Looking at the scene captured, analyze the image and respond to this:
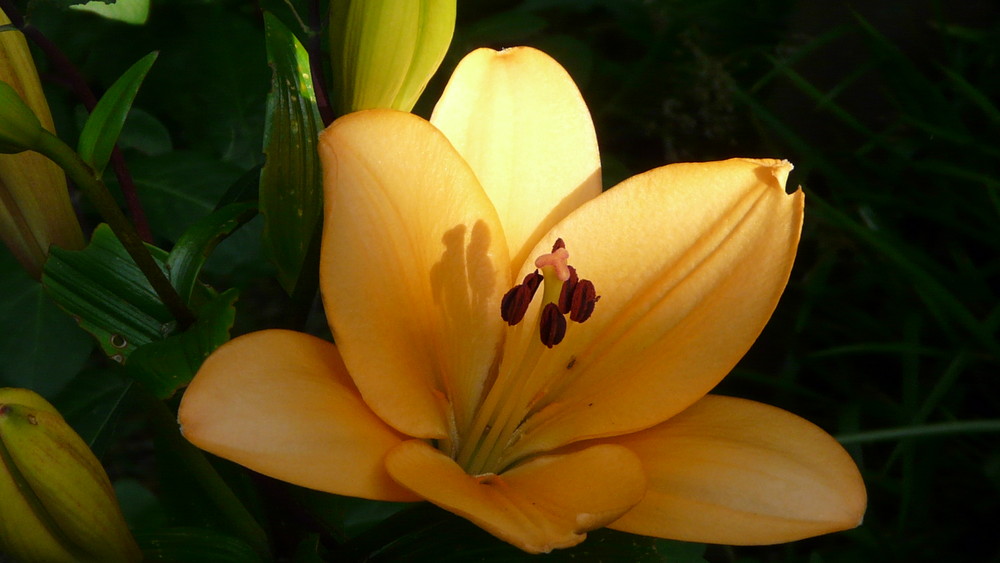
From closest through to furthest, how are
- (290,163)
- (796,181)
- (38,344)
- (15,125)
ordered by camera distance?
(15,125) → (290,163) → (38,344) → (796,181)

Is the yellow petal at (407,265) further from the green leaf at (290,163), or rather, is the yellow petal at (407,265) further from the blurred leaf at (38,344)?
the blurred leaf at (38,344)

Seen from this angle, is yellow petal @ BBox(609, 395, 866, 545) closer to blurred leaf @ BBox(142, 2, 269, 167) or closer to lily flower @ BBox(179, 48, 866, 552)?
lily flower @ BBox(179, 48, 866, 552)

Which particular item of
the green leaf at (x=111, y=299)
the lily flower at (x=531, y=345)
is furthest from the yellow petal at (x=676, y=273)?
the green leaf at (x=111, y=299)

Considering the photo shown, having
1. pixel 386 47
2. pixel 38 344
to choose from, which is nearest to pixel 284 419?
pixel 386 47

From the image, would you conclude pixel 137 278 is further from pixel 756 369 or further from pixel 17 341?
pixel 756 369

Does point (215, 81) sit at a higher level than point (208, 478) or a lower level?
higher

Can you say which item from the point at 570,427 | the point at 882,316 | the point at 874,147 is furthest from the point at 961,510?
the point at 570,427

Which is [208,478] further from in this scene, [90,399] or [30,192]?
[90,399]
